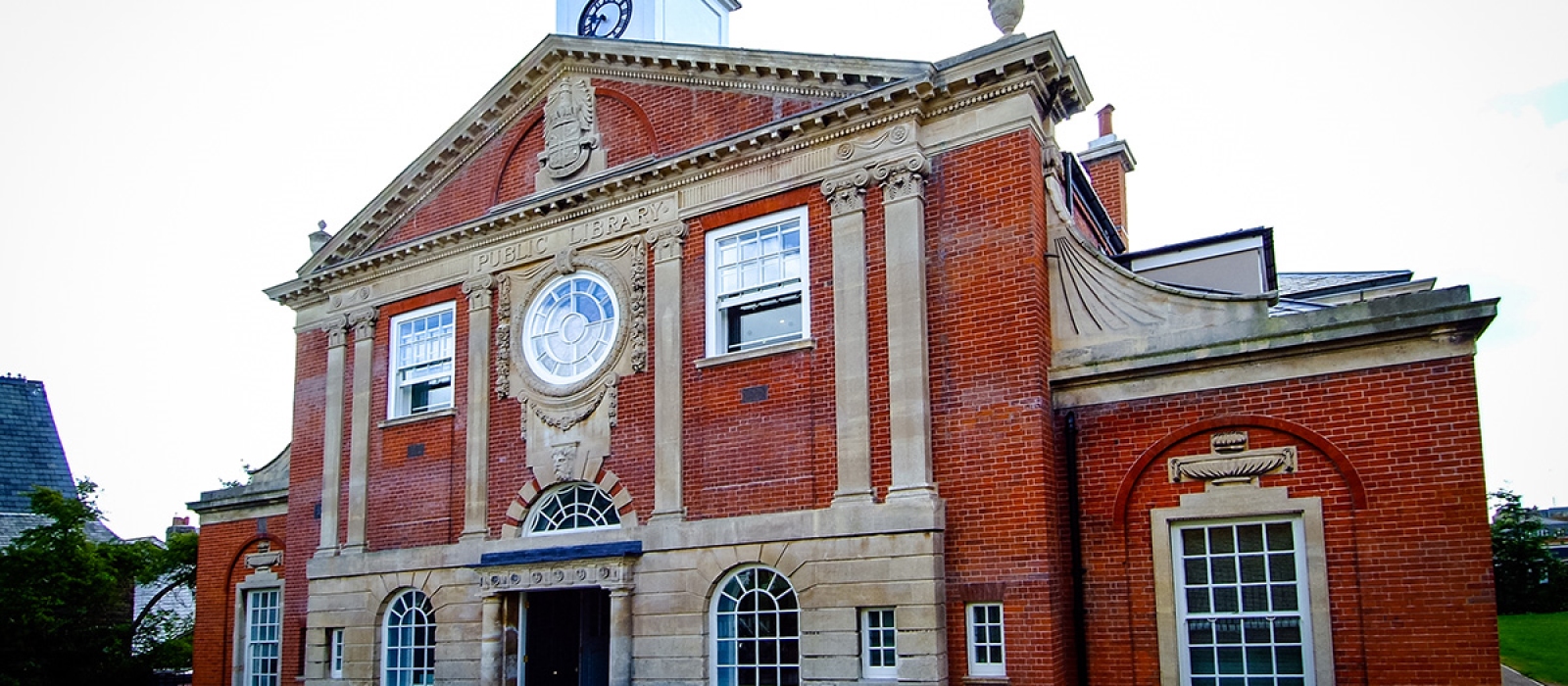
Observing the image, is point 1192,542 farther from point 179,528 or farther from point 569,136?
point 179,528

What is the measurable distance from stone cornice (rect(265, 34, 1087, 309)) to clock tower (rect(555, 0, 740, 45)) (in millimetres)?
3455

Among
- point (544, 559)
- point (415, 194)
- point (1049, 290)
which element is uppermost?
point (415, 194)

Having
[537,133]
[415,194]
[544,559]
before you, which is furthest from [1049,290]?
[415,194]

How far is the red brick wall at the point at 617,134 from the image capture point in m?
16.1

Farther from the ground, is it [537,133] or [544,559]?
[537,133]

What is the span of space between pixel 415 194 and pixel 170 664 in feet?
49.4

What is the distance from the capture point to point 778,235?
15.4 metres

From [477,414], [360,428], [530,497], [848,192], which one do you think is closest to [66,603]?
[360,428]

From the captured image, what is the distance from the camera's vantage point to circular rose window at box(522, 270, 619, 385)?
1687 cm

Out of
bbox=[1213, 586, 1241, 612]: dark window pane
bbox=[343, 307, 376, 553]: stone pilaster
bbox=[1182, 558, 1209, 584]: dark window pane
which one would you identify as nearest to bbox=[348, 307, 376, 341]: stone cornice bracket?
bbox=[343, 307, 376, 553]: stone pilaster

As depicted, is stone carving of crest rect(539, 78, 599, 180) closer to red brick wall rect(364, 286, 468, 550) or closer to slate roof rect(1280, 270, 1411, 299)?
red brick wall rect(364, 286, 468, 550)

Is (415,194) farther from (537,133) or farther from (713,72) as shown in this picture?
(713,72)

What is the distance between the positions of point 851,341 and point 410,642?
8.54 m

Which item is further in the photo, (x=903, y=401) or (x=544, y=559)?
(x=544, y=559)
